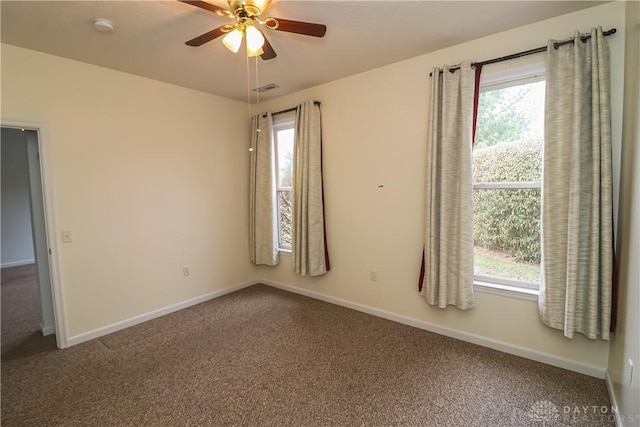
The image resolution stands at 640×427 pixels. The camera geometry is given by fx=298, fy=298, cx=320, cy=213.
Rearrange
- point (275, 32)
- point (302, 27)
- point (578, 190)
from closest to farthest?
point (302, 27), point (578, 190), point (275, 32)

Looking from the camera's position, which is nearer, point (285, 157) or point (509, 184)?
point (509, 184)

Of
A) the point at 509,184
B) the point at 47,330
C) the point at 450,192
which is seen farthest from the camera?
the point at 47,330

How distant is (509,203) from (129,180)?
12.2 ft

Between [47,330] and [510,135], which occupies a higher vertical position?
[510,135]

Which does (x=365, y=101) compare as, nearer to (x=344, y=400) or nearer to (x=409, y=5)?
(x=409, y=5)

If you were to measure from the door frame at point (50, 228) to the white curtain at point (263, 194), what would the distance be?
2146 mm

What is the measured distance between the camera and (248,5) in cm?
172

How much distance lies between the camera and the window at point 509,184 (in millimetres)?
2438

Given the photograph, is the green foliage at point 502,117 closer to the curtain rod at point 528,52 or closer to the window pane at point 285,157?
the curtain rod at point 528,52

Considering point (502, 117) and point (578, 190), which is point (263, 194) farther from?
point (578, 190)

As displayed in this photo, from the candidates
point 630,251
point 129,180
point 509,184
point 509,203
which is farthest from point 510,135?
point 129,180

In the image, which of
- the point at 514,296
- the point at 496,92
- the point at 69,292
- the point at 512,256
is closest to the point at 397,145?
the point at 496,92

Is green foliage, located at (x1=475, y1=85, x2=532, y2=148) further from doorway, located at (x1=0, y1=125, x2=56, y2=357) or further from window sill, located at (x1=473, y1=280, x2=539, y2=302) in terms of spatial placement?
doorway, located at (x1=0, y1=125, x2=56, y2=357)

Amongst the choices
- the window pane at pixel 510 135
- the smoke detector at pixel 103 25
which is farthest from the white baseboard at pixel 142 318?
the window pane at pixel 510 135
